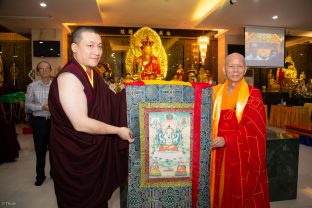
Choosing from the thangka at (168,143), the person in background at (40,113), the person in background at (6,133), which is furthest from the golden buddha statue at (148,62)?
the thangka at (168,143)

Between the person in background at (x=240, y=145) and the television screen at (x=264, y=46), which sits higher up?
the television screen at (x=264, y=46)

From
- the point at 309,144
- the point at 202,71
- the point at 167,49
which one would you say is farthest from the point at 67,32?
the point at 309,144

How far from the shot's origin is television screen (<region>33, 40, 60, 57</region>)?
27.2ft

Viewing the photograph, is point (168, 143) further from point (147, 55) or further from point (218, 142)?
point (147, 55)

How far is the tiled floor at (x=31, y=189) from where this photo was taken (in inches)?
102

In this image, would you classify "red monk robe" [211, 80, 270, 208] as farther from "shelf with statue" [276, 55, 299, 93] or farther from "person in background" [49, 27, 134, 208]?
"shelf with statue" [276, 55, 299, 93]

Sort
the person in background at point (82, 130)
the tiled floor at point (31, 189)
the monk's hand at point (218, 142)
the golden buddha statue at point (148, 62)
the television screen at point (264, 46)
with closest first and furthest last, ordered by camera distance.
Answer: the person in background at point (82, 130), the monk's hand at point (218, 142), the tiled floor at point (31, 189), the golden buddha statue at point (148, 62), the television screen at point (264, 46)

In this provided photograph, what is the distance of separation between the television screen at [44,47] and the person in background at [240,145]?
7.73m

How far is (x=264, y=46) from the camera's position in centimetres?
841

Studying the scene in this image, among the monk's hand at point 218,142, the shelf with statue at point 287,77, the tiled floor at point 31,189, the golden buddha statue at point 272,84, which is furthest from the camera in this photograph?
the golden buddha statue at point 272,84

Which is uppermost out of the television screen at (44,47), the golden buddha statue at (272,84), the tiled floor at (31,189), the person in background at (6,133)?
the television screen at (44,47)

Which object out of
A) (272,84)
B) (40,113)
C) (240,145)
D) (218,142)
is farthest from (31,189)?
(272,84)

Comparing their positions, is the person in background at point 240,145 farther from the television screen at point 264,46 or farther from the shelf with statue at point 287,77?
the shelf with statue at point 287,77

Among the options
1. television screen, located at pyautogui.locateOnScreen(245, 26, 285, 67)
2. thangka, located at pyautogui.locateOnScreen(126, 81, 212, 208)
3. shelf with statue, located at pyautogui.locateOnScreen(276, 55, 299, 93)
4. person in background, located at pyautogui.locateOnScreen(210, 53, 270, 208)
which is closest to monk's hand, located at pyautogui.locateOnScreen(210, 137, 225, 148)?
person in background, located at pyautogui.locateOnScreen(210, 53, 270, 208)
